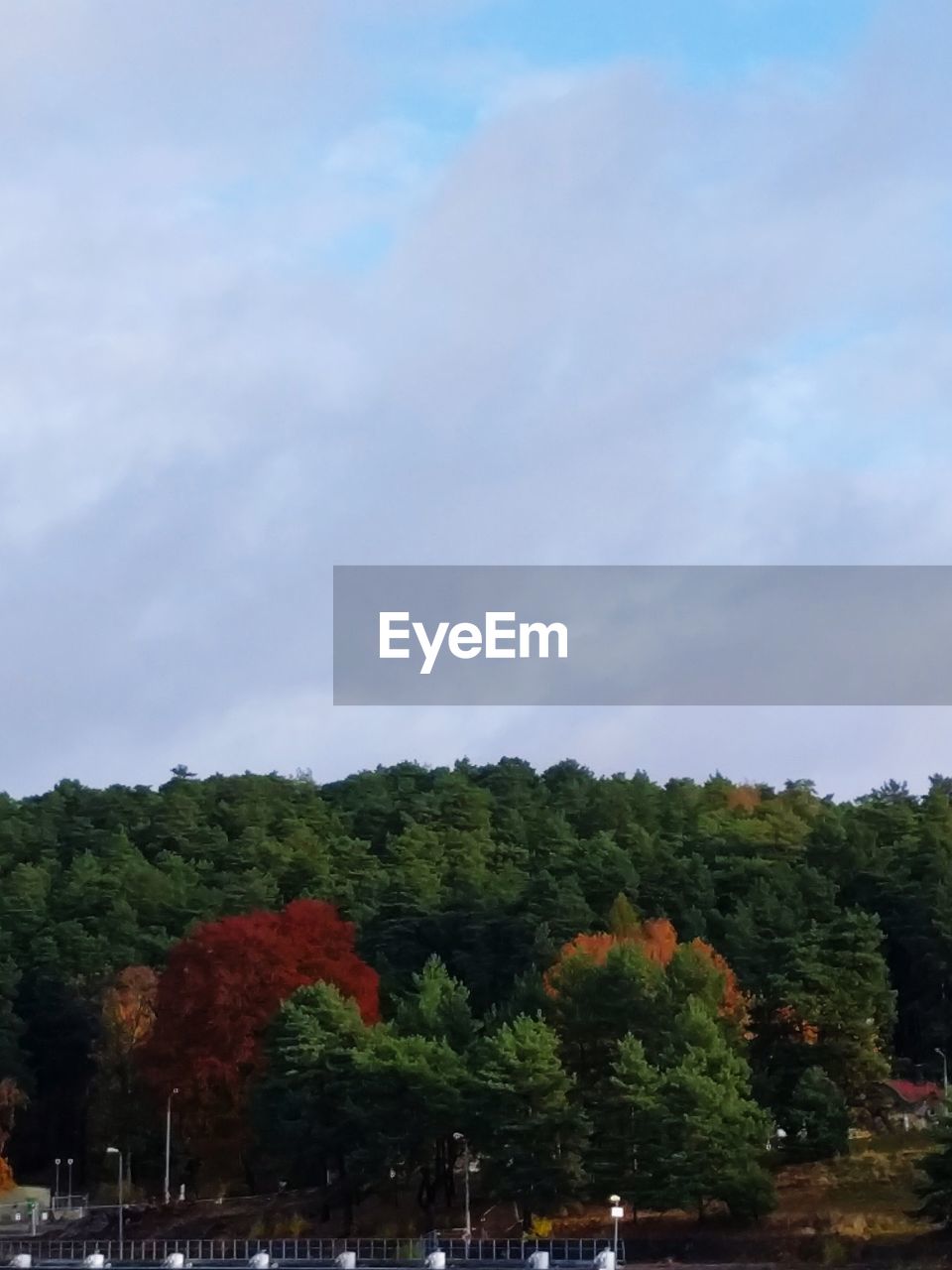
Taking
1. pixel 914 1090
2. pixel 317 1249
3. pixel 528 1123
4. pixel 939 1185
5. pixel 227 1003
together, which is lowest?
pixel 317 1249

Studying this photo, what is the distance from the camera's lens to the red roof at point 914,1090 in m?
80.0

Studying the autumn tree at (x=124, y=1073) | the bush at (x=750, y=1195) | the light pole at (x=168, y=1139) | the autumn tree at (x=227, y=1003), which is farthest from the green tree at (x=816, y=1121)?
the autumn tree at (x=124, y=1073)

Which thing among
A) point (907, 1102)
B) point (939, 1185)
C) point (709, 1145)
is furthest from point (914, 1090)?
point (939, 1185)

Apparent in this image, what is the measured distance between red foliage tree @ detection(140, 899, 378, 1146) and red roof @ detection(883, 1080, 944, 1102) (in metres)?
21.6

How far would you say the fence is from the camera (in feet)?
212

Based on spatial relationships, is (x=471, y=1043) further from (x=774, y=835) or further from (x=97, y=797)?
(x=97, y=797)

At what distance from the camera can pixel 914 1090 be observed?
82.2 m

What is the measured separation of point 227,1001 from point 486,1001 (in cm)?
1594

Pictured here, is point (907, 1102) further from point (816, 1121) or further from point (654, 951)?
point (654, 951)

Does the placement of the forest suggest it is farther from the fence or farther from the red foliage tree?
the fence

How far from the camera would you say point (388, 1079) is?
235 ft

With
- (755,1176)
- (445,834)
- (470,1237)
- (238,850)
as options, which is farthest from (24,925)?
(755,1176)

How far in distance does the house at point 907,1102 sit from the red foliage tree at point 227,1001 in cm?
2163

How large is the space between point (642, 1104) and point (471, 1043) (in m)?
9.64
